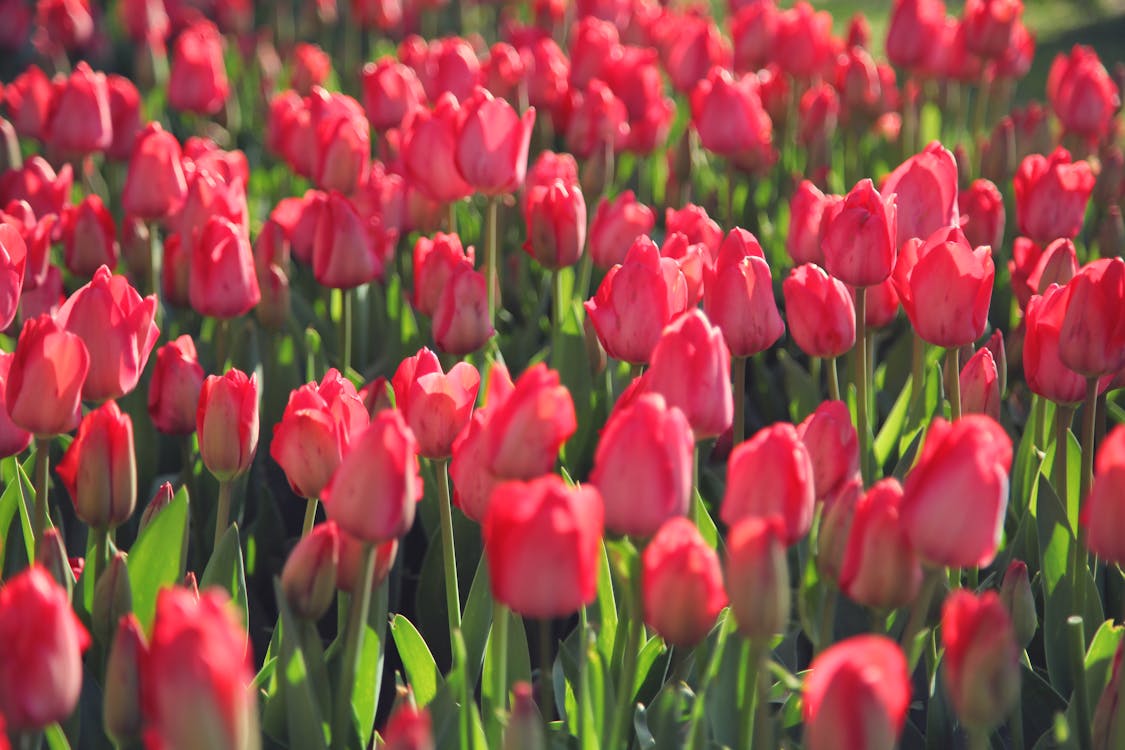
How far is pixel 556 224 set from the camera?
7.91ft

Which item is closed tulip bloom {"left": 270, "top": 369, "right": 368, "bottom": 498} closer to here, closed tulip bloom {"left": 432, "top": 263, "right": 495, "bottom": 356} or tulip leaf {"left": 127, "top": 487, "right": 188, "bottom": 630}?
tulip leaf {"left": 127, "top": 487, "right": 188, "bottom": 630}

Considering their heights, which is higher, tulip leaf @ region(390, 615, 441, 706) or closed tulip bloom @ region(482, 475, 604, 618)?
closed tulip bloom @ region(482, 475, 604, 618)

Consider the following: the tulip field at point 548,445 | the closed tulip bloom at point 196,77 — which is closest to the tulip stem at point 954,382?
the tulip field at point 548,445

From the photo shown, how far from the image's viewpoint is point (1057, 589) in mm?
1738

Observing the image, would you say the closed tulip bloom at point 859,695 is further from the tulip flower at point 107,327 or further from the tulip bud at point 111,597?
the tulip flower at point 107,327

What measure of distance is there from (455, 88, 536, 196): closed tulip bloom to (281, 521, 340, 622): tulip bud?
3.84 feet

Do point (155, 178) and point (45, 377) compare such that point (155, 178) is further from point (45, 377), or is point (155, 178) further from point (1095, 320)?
point (1095, 320)

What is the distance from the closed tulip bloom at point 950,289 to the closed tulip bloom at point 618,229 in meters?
0.85

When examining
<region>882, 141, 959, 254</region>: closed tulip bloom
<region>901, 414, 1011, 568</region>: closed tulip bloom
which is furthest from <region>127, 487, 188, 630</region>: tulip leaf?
<region>882, 141, 959, 254</region>: closed tulip bloom

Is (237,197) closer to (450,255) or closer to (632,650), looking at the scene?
(450,255)

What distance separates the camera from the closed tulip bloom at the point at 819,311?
184cm

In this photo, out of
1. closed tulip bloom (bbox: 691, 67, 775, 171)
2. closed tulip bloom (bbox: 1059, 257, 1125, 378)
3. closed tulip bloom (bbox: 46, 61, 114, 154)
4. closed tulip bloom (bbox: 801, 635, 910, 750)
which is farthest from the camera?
closed tulip bloom (bbox: 691, 67, 775, 171)

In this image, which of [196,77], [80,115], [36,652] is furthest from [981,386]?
[196,77]

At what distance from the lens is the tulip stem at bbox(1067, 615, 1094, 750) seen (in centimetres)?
150
